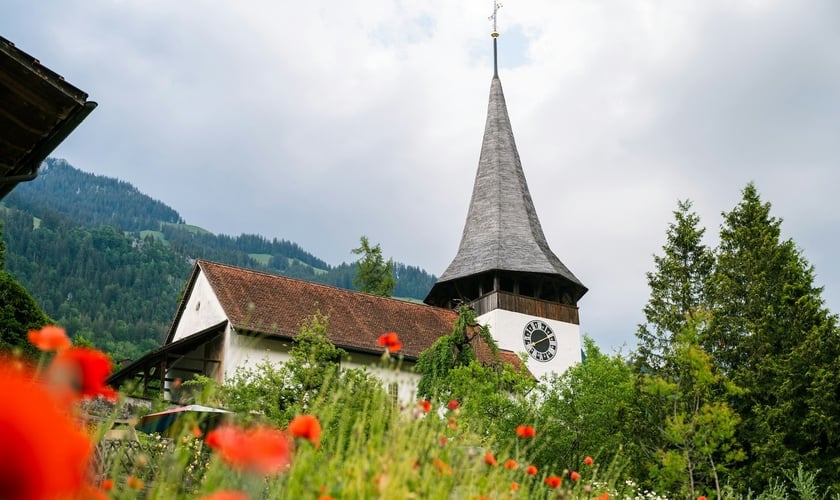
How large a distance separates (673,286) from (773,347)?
20.7 ft

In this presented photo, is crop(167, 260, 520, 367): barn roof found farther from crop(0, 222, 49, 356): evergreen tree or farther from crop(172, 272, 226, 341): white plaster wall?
crop(0, 222, 49, 356): evergreen tree

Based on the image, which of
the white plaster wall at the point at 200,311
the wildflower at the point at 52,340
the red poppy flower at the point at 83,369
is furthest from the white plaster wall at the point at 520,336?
the red poppy flower at the point at 83,369

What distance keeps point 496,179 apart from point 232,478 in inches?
1400

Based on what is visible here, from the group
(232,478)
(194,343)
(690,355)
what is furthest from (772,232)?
(232,478)

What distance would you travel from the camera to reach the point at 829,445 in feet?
63.8

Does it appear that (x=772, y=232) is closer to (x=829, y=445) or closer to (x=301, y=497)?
(x=829, y=445)

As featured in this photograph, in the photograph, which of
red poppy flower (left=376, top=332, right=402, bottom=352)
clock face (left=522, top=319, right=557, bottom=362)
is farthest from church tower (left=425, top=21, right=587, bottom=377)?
red poppy flower (left=376, top=332, right=402, bottom=352)

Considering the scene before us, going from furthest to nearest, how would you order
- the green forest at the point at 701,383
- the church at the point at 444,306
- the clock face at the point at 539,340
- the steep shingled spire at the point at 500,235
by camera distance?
the steep shingled spire at the point at 500,235 < the clock face at the point at 539,340 < the church at the point at 444,306 < the green forest at the point at 701,383

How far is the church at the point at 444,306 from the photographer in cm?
2252

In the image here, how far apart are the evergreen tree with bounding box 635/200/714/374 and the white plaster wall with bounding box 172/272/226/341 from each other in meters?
14.8

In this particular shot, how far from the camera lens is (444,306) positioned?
111ft

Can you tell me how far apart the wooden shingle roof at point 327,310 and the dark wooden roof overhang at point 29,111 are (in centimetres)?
1459

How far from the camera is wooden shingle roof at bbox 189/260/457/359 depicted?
23656mm

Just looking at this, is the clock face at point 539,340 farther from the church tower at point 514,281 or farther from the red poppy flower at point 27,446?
the red poppy flower at point 27,446
